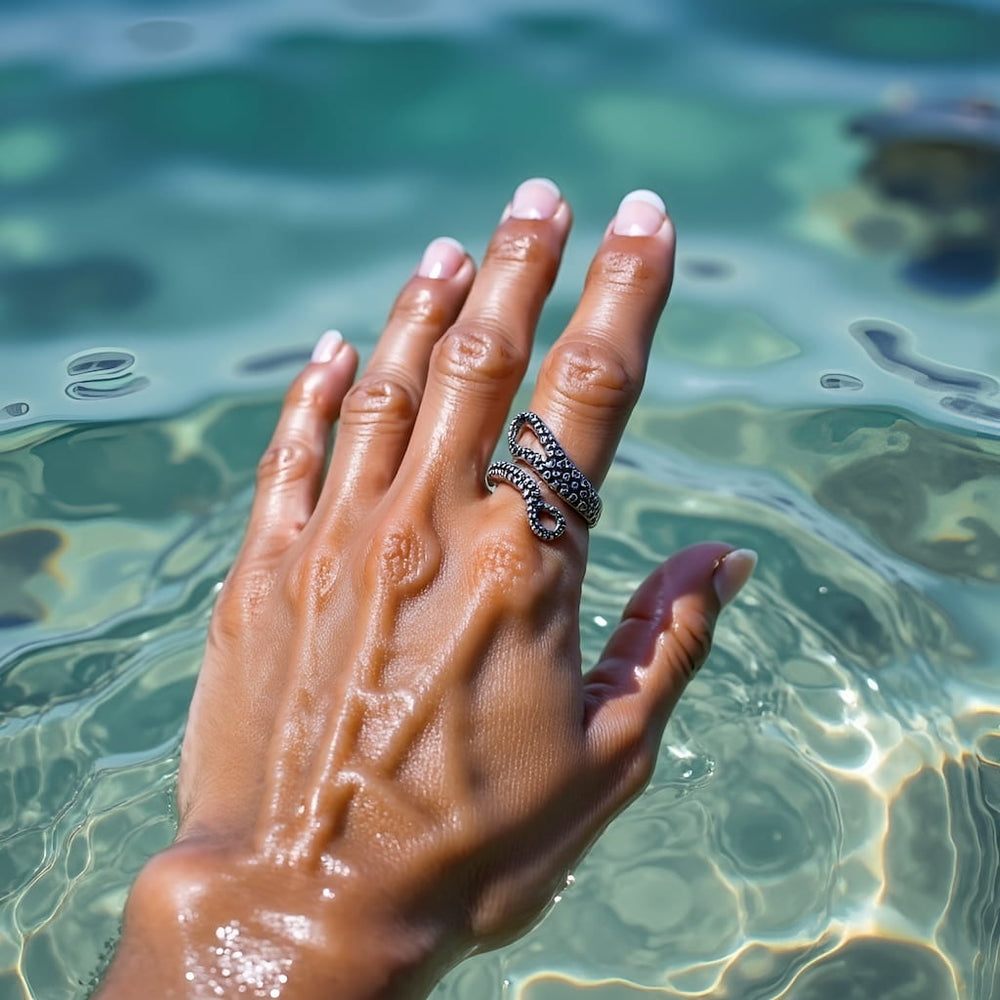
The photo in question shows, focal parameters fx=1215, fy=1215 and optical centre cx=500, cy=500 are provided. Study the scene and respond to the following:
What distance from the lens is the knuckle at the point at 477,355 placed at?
2.41 m

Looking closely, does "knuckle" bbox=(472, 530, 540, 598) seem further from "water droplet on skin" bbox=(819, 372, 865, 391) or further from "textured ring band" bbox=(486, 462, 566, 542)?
"water droplet on skin" bbox=(819, 372, 865, 391)

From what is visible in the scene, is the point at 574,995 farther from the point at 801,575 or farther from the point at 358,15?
the point at 358,15

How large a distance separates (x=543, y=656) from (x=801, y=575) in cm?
109

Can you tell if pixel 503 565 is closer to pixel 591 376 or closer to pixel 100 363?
pixel 591 376

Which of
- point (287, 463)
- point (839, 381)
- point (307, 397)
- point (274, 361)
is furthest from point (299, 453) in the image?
point (839, 381)

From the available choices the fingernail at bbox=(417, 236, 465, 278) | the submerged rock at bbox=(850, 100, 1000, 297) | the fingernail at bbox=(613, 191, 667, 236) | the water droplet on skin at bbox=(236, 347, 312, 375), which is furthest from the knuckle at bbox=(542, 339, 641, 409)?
the submerged rock at bbox=(850, 100, 1000, 297)

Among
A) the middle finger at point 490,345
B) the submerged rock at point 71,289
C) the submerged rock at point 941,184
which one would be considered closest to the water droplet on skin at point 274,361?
the submerged rock at point 71,289

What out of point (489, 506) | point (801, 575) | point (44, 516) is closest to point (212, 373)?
point (44, 516)

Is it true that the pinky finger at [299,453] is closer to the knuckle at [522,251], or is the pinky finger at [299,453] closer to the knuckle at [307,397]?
the knuckle at [307,397]

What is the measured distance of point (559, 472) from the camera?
221cm

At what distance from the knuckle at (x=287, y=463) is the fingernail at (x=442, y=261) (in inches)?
19.1

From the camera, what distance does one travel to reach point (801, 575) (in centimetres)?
296

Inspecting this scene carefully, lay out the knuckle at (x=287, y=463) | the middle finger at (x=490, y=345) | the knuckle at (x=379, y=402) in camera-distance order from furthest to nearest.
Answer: the knuckle at (x=287, y=463)
the knuckle at (x=379, y=402)
the middle finger at (x=490, y=345)

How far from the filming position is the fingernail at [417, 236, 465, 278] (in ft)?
9.09
